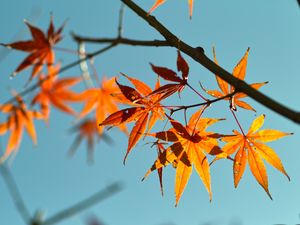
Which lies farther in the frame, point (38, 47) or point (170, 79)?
point (38, 47)

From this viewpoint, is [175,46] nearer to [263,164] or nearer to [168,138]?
[168,138]

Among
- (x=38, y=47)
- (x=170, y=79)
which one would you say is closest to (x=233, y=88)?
(x=170, y=79)

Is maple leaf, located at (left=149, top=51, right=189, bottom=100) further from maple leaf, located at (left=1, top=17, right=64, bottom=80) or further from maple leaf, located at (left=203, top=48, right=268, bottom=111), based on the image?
maple leaf, located at (left=1, top=17, right=64, bottom=80)

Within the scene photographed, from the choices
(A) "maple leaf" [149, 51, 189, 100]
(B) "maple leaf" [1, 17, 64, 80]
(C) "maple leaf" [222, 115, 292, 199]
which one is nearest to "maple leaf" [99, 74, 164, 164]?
(A) "maple leaf" [149, 51, 189, 100]

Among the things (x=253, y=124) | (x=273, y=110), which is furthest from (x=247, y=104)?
(x=273, y=110)

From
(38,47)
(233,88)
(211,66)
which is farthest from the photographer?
(38,47)

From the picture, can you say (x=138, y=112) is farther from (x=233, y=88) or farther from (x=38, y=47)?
(x=38, y=47)

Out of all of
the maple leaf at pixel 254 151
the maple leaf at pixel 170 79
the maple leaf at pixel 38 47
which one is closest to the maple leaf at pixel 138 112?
the maple leaf at pixel 170 79
